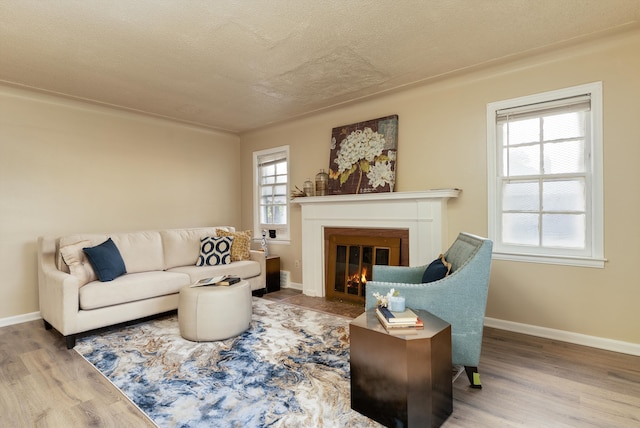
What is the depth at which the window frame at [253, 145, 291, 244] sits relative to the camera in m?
5.13

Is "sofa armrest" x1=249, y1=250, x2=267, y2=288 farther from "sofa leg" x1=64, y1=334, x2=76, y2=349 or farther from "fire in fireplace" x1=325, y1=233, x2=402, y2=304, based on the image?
"sofa leg" x1=64, y1=334, x2=76, y2=349

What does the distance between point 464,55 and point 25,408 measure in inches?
164

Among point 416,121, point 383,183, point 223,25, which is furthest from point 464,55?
point 223,25

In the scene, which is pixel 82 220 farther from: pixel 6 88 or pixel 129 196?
pixel 6 88

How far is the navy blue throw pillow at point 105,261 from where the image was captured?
130 inches

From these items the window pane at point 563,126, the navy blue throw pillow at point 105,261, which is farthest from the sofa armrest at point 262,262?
the window pane at point 563,126

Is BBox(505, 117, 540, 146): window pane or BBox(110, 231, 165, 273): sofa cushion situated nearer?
BBox(505, 117, 540, 146): window pane

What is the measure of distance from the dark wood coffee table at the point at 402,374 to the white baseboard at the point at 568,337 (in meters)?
1.70

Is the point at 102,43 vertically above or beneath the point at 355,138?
above

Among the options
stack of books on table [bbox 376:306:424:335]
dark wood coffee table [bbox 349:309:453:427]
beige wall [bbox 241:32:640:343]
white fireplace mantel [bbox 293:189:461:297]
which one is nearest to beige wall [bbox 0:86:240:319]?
white fireplace mantel [bbox 293:189:461:297]

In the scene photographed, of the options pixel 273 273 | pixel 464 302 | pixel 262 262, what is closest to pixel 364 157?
pixel 262 262

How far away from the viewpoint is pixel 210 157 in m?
5.46

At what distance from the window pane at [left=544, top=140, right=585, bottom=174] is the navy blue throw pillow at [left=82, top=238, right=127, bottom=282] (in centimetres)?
438

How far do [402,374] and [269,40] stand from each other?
2.55m
